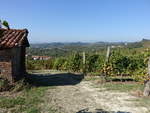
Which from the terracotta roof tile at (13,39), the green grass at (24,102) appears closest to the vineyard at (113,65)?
the green grass at (24,102)

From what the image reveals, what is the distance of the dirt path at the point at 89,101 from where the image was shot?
830cm

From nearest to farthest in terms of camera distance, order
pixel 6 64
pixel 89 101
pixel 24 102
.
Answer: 1. pixel 24 102
2. pixel 89 101
3. pixel 6 64

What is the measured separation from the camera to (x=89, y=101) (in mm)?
9586

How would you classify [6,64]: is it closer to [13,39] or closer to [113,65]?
[13,39]

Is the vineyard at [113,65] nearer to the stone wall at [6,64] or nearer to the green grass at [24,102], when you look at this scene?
the green grass at [24,102]

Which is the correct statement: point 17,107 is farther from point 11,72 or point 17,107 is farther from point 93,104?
point 11,72

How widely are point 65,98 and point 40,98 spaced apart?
1055mm

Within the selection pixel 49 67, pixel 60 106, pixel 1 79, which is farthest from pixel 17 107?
pixel 49 67

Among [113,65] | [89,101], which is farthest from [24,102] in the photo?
[113,65]

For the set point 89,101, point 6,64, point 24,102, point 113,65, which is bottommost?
point 89,101

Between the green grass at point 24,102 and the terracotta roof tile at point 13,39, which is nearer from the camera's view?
the green grass at point 24,102

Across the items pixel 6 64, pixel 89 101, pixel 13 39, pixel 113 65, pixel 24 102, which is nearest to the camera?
pixel 24 102

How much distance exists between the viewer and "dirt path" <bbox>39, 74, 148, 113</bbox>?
8297 mm

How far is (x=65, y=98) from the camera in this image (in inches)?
398
